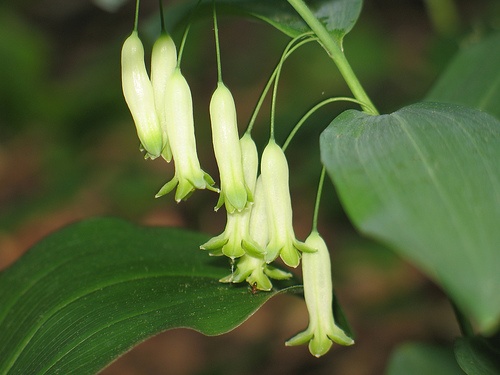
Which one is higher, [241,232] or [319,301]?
[241,232]

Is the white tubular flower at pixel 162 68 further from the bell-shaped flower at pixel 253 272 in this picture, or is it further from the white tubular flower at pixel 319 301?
the white tubular flower at pixel 319 301

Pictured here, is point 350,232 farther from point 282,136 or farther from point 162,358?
point 162,358

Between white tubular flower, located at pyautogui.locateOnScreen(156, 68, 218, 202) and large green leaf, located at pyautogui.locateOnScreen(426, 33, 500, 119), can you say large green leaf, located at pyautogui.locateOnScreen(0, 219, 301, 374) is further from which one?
large green leaf, located at pyautogui.locateOnScreen(426, 33, 500, 119)

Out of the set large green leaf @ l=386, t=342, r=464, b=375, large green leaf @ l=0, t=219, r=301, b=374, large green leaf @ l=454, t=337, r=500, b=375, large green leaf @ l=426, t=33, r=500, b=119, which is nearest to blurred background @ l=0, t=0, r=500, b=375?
large green leaf @ l=426, t=33, r=500, b=119

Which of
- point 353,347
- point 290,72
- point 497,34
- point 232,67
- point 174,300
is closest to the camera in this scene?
point 174,300

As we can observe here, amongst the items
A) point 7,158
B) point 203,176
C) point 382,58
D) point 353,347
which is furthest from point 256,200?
point 7,158

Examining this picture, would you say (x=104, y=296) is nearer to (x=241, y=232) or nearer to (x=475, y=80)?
(x=241, y=232)

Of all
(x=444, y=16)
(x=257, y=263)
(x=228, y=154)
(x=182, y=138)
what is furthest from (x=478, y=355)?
(x=444, y=16)
